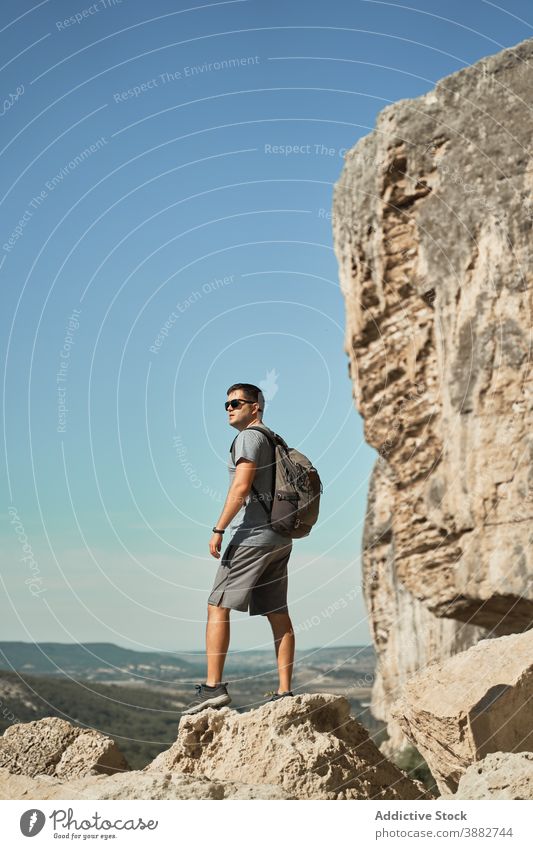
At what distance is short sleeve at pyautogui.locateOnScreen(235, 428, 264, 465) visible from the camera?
20.4ft

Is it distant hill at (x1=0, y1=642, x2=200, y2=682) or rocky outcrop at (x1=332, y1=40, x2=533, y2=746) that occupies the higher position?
rocky outcrop at (x1=332, y1=40, x2=533, y2=746)

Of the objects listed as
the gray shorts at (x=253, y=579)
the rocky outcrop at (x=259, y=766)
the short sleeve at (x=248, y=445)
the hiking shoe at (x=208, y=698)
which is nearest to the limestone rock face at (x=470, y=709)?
the rocky outcrop at (x=259, y=766)

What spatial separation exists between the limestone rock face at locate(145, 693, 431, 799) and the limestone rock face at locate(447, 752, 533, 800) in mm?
815

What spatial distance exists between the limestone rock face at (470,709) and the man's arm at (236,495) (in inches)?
72.7

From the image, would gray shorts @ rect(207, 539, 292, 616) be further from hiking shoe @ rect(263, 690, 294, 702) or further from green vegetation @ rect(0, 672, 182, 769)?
green vegetation @ rect(0, 672, 182, 769)

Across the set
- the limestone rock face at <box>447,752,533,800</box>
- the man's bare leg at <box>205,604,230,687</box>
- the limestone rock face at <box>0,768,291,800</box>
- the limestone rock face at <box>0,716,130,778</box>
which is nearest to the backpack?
the man's bare leg at <box>205,604,230,687</box>

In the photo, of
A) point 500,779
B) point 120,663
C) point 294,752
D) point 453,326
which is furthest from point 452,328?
point 500,779

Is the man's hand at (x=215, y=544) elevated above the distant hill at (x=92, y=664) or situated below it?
above

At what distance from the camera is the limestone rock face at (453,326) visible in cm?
1571

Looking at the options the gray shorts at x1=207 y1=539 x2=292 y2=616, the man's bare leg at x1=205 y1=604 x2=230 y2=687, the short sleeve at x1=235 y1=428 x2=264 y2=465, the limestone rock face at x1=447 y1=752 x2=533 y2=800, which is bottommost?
the limestone rock face at x1=447 y1=752 x2=533 y2=800

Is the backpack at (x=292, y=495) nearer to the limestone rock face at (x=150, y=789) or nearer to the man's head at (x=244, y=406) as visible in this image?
the man's head at (x=244, y=406)

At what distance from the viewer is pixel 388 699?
25.1 m

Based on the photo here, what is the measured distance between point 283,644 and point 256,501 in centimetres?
101
